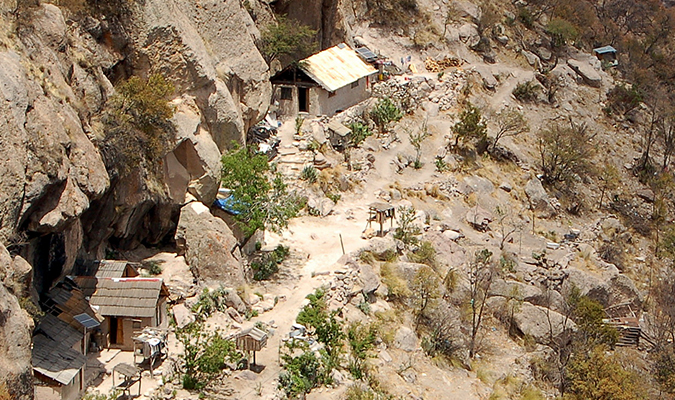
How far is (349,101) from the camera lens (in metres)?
51.4

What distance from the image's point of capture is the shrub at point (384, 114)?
50750 millimetres

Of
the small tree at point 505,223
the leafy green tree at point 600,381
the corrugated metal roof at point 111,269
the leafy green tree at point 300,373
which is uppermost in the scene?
the corrugated metal roof at point 111,269

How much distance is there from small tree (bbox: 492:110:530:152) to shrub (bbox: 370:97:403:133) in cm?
671

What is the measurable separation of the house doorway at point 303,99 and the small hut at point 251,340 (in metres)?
23.4

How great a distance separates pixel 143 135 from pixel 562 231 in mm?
27741

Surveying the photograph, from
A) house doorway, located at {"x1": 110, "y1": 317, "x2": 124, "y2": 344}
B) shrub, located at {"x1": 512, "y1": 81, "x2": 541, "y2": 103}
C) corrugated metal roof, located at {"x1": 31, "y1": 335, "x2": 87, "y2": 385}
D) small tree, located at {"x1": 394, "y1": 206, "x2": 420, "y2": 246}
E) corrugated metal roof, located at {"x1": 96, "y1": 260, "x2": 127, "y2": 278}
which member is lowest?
small tree, located at {"x1": 394, "y1": 206, "x2": 420, "y2": 246}

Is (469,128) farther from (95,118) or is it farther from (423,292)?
(95,118)

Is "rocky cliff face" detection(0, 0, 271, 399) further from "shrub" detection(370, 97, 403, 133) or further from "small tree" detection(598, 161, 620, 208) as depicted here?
"small tree" detection(598, 161, 620, 208)

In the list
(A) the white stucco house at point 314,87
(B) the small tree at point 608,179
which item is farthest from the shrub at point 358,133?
(B) the small tree at point 608,179

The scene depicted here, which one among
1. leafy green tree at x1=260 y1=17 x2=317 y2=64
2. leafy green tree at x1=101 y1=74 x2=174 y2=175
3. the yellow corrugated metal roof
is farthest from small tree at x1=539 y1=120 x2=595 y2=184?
leafy green tree at x1=101 y1=74 x2=174 y2=175

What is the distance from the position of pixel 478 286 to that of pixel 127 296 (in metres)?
16.4

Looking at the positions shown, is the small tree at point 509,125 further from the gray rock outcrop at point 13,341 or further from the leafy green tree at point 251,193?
the gray rock outcrop at point 13,341

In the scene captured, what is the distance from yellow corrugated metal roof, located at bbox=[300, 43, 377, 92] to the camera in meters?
48.8

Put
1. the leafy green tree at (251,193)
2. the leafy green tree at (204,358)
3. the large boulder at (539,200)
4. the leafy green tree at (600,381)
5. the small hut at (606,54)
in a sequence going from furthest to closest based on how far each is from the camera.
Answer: the small hut at (606,54) < the large boulder at (539,200) < the leafy green tree at (251,193) < the leafy green tree at (600,381) < the leafy green tree at (204,358)
